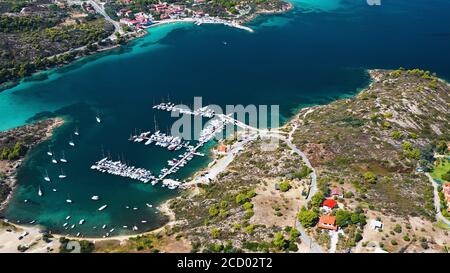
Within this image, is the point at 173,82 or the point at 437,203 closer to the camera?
the point at 437,203

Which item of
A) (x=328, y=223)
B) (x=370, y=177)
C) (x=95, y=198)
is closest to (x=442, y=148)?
(x=370, y=177)

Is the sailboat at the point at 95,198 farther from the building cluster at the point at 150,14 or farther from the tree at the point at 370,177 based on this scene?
the building cluster at the point at 150,14

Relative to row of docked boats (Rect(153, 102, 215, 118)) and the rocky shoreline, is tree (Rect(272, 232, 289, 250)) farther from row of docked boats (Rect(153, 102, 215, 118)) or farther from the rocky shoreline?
row of docked boats (Rect(153, 102, 215, 118))

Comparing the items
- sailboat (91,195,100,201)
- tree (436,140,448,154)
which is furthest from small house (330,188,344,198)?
sailboat (91,195,100,201)

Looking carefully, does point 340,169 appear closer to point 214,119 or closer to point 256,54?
point 214,119

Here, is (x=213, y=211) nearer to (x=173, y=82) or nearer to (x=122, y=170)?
(x=122, y=170)

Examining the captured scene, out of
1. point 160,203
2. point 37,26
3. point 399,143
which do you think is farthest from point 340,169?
point 37,26
